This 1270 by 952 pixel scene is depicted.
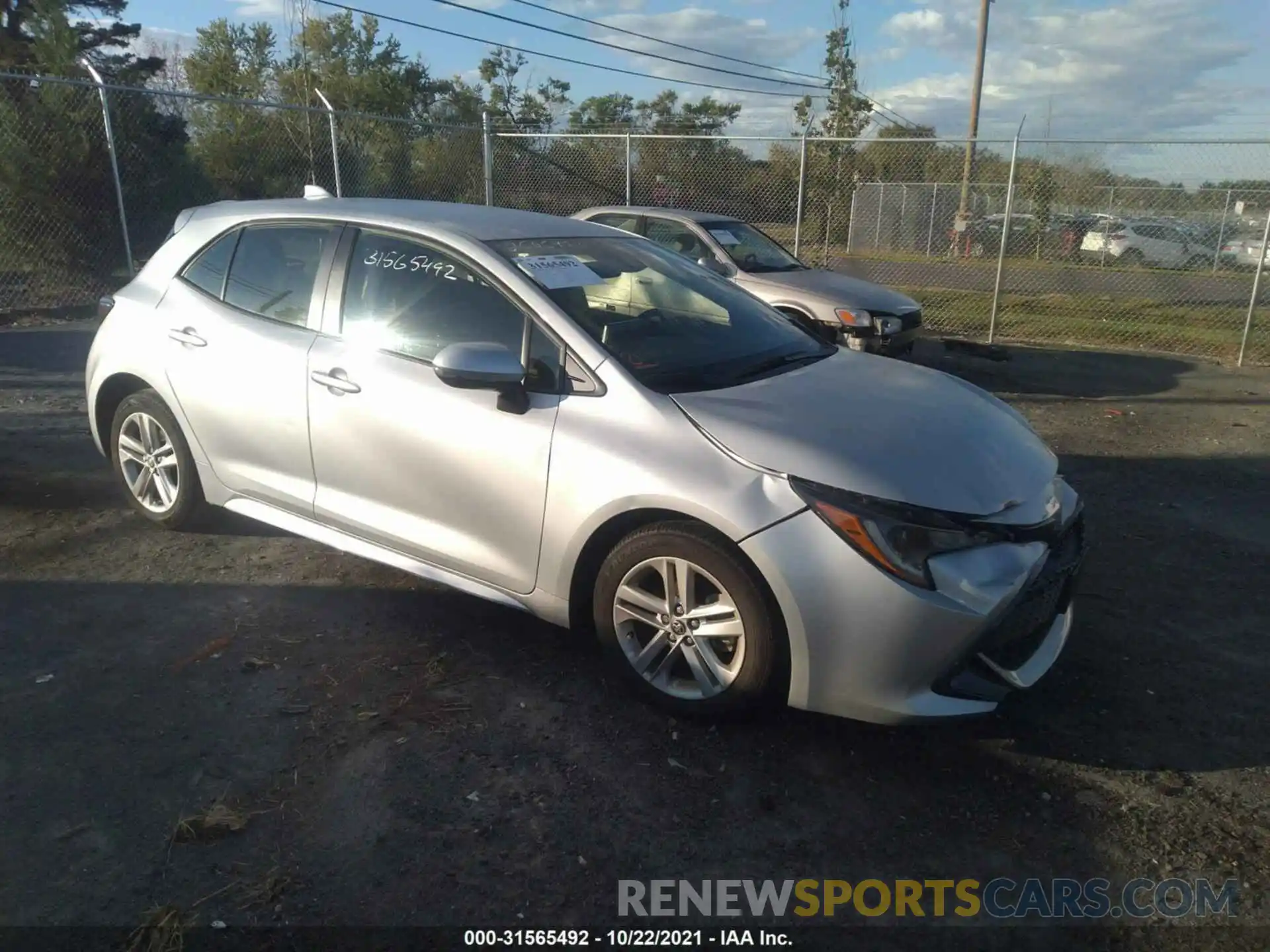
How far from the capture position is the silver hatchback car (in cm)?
289

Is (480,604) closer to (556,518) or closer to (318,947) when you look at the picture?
(556,518)

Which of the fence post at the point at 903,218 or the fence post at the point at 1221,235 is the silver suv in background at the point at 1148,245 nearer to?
the fence post at the point at 1221,235

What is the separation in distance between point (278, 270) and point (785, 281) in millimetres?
5864

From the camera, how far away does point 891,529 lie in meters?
2.86

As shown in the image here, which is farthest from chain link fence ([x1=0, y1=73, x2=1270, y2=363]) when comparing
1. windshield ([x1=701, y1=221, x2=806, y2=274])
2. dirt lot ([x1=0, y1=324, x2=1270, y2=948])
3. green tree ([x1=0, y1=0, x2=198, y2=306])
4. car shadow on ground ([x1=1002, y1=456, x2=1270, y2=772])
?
dirt lot ([x1=0, y1=324, x2=1270, y2=948])

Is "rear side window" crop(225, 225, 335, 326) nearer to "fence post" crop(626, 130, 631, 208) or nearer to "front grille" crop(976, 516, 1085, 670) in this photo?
"front grille" crop(976, 516, 1085, 670)

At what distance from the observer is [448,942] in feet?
7.64

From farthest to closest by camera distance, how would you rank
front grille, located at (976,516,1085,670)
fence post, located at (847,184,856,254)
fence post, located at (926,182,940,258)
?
fence post, located at (926,182,940,258), fence post, located at (847,184,856,254), front grille, located at (976,516,1085,670)

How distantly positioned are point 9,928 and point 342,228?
113 inches

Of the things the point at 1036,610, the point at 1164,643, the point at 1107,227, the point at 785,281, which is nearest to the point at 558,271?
the point at 1036,610

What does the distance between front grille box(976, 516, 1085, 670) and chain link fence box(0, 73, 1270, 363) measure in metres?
8.86

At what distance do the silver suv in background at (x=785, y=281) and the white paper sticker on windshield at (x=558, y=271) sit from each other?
15.0 feet

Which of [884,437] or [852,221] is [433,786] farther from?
[852,221]

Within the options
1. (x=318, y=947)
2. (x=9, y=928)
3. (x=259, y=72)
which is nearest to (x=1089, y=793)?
(x=318, y=947)
